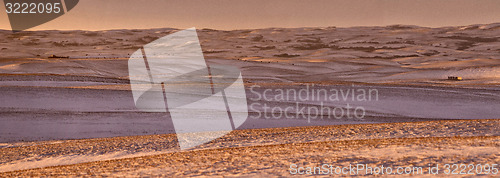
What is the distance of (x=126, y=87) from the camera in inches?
501

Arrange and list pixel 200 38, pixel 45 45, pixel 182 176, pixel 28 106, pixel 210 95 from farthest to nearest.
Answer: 1. pixel 200 38
2. pixel 45 45
3. pixel 210 95
4. pixel 28 106
5. pixel 182 176

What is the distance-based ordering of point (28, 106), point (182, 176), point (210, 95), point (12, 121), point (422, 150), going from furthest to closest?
point (210, 95) → point (28, 106) → point (12, 121) → point (422, 150) → point (182, 176)

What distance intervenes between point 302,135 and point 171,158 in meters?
2.34

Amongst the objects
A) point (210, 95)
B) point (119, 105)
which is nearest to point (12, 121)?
point (119, 105)

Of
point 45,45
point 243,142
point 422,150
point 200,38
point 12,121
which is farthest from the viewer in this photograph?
point 200,38

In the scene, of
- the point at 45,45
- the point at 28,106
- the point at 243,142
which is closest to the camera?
the point at 243,142

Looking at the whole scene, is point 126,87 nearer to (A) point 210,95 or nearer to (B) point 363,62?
(A) point 210,95

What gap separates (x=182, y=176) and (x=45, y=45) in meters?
46.4

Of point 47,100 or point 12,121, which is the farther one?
point 47,100

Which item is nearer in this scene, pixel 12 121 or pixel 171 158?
pixel 171 158

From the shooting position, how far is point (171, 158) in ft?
18.1

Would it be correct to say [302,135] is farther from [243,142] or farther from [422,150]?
[422,150]

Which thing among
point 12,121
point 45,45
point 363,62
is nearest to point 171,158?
point 12,121

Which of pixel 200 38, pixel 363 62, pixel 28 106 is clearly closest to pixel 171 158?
pixel 28 106
